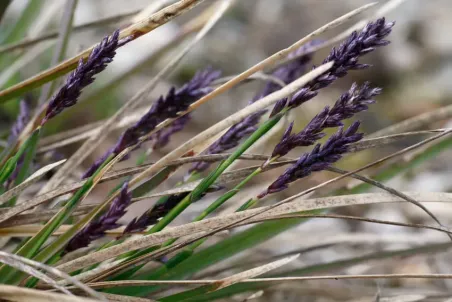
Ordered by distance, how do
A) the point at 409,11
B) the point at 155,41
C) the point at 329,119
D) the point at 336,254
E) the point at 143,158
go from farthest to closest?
1. the point at 409,11
2. the point at 155,41
3. the point at 336,254
4. the point at 143,158
5. the point at 329,119

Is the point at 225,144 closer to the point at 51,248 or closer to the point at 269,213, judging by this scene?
the point at 269,213

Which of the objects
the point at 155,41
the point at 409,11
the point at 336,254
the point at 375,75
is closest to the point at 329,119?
the point at 336,254

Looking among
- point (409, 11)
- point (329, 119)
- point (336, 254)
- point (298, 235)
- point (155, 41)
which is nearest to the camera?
point (329, 119)

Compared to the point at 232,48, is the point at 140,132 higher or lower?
lower

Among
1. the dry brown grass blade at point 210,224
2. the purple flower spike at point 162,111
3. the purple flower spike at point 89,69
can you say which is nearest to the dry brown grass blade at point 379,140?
the dry brown grass blade at point 210,224

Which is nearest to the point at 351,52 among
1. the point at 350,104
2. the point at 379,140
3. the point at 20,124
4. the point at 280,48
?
the point at 350,104

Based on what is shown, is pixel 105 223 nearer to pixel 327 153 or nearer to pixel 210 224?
pixel 210 224

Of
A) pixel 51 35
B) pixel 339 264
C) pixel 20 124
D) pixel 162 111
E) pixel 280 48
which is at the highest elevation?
pixel 280 48
